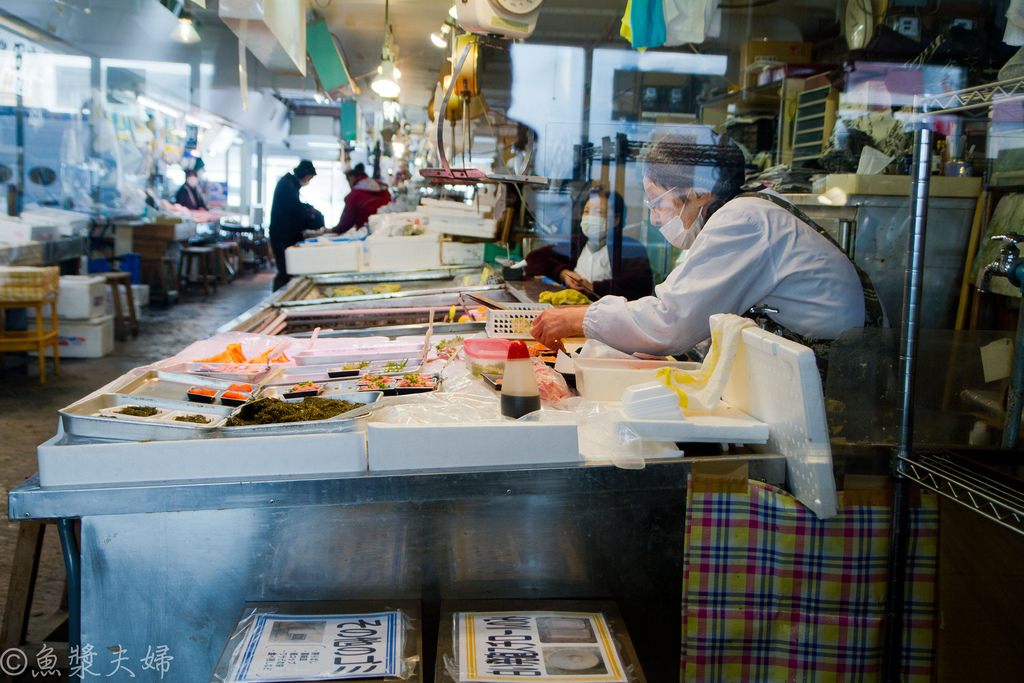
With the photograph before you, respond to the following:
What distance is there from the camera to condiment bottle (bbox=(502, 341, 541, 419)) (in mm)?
1793

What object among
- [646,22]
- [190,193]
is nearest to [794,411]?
[646,22]

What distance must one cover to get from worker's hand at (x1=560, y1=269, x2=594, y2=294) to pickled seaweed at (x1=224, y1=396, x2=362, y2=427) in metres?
2.50

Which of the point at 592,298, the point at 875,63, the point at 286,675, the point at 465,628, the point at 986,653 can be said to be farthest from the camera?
the point at 875,63

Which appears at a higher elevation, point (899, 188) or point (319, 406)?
point (899, 188)

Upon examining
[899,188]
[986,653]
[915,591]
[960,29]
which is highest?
[960,29]

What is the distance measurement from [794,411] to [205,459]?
1.35 metres

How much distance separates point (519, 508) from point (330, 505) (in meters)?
0.45

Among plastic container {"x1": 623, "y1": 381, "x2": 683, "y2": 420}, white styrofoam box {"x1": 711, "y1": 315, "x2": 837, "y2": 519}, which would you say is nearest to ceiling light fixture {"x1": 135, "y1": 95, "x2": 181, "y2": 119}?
plastic container {"x1": 623, "y1": 381, "x2": 683, "y2": 420}

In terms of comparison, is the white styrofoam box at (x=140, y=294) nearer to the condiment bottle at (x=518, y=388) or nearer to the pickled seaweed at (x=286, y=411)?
the pickled seaweed at (x=286, y=411)

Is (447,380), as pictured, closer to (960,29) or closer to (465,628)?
(465,628)

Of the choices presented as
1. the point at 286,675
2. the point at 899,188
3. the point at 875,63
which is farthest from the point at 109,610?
the point at 875,63

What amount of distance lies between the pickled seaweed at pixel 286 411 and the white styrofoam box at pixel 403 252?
4083 mm

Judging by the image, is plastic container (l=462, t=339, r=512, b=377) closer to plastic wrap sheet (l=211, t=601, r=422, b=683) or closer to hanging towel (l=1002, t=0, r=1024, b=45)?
plastic wrap sheet (l=211, t=601, r=422, b=683)

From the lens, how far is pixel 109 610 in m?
1.62
